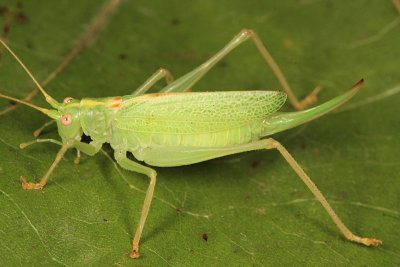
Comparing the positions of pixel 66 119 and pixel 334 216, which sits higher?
pixel 66 119

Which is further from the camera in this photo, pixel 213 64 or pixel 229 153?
pixel 213 64

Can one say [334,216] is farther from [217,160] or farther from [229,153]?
[217,160]

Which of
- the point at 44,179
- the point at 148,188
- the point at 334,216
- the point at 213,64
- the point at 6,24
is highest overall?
the point at 6,24

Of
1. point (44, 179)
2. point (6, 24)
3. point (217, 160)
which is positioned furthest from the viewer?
point (6, 24)

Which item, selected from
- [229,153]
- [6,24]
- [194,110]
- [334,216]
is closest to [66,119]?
[194,110]

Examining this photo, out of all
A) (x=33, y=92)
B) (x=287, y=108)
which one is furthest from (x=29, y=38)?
(x=287, y=108)

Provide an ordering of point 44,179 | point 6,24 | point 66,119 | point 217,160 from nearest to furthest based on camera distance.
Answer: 1. point 44,179
2. point 66,119
3. point 217,160
4. point 6,24
